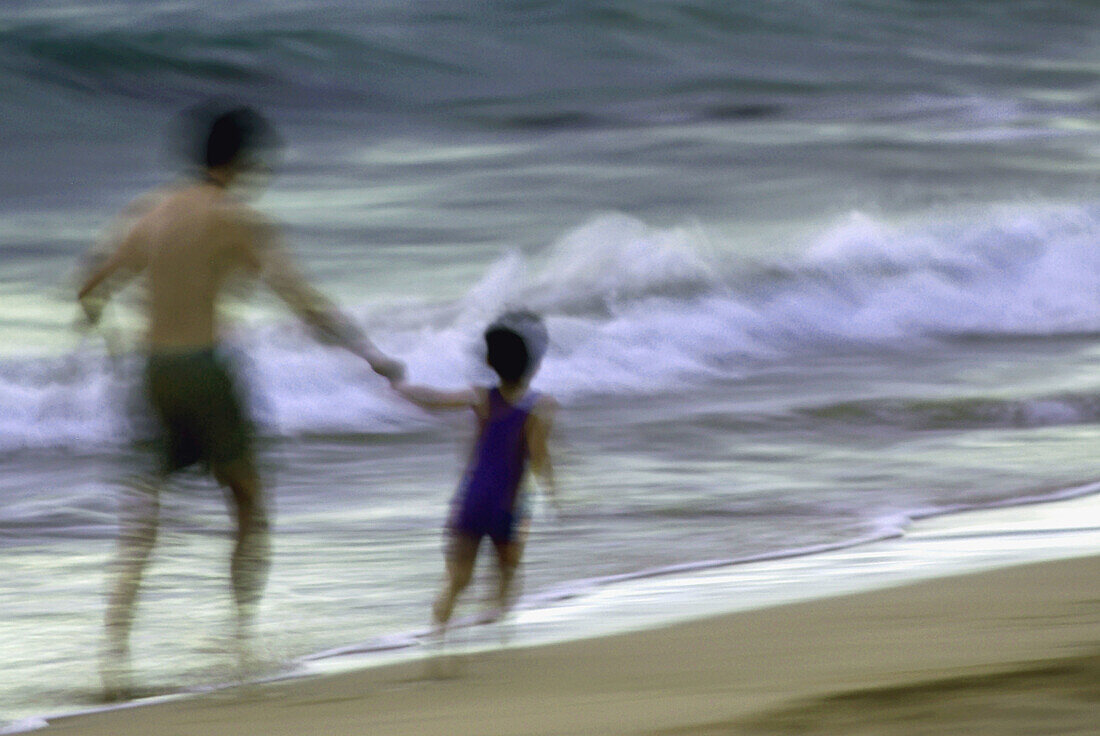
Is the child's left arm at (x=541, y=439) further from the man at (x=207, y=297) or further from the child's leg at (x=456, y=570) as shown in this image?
the man at (x=207, y=297)

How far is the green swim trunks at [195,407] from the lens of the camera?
452 centimetres

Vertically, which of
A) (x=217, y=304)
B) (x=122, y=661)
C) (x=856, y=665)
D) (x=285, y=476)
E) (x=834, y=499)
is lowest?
(x=285, y=476)

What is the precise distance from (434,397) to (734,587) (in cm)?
171

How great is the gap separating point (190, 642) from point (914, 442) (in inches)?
188

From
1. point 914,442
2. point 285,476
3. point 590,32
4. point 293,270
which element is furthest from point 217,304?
point 590,32

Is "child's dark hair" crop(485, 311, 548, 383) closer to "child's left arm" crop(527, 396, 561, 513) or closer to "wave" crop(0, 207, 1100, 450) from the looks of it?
"child's left arm" crop(527, 396, 561, 513)

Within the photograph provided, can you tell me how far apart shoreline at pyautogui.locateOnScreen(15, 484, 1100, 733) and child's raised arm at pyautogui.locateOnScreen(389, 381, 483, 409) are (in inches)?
29.0

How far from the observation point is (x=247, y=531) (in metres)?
4.68

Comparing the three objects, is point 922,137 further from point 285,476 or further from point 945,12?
point 285,476

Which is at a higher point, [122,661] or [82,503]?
[122,661]

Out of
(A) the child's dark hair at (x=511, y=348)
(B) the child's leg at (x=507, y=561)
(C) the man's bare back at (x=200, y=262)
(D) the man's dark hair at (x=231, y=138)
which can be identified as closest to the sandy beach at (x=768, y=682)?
(B) the child's leg at (x=507, y=561)

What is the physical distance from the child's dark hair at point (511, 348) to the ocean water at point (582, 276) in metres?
0.71

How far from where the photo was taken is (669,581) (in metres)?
5.98

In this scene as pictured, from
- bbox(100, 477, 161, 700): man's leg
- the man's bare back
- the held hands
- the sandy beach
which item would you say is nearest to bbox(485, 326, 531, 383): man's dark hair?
the held hands
